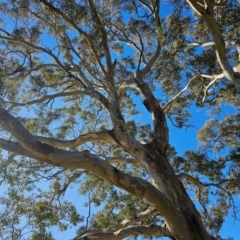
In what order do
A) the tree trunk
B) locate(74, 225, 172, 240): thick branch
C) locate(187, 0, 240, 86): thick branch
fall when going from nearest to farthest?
1. the tree trunk
2. locate(74, 225, 172, 240): thick branch
3. locate(187, 0, 240, 86): thick branch

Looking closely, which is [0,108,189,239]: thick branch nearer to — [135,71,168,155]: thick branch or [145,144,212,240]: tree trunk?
[145,144,212,240]: tree trunk

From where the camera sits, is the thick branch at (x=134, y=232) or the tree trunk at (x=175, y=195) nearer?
the tree trunk at (x=175, y=195)

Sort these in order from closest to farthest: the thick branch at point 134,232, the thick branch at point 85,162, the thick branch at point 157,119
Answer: the thick branch at point 85,162
the thick branch at point 134,232
the thick branch at point 157,119

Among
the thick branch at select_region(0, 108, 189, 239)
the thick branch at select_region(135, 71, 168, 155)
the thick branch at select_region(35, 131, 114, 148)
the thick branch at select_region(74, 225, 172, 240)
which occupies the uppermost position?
the thick branch at select_region(135, 71, 168, 155)

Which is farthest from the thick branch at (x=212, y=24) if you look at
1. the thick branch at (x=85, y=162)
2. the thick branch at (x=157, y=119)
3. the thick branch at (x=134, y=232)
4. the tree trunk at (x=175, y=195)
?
the thick branch at (x=134, y=232)

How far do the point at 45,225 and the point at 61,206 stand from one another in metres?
1.08

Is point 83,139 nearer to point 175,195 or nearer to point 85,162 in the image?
point 175,195

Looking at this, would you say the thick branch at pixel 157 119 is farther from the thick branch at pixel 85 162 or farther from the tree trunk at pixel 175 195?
the thick branch at pixel 85 162

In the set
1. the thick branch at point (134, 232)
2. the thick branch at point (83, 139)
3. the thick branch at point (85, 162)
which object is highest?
the thick branch at point (83, 139)

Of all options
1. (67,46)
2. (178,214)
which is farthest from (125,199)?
(178,214)

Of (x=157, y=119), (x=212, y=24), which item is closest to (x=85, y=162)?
(x=157, y=119)

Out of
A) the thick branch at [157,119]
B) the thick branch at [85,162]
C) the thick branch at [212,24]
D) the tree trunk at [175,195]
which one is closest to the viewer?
the thick branch at [85,162]

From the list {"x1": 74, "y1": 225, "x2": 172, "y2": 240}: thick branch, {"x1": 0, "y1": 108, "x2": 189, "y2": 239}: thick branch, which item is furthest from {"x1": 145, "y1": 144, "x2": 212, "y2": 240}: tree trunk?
{"x1": 74, "y1": 225, "x2": 172, "y2": 240}: thick branch

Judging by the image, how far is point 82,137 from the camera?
639cm
